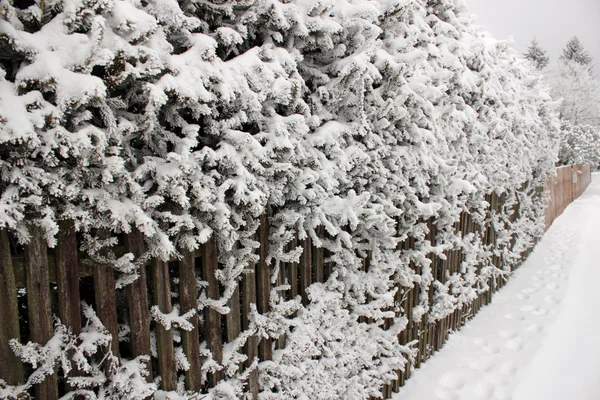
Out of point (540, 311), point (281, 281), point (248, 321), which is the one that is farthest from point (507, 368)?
point (248, 321)

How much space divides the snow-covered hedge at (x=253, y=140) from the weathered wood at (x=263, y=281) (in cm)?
6

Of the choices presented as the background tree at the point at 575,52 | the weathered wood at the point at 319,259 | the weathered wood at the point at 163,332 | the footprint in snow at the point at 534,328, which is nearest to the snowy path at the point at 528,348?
the footprint in snow at the point at 534,328

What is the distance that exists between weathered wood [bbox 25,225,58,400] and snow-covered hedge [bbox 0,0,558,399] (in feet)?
0.35

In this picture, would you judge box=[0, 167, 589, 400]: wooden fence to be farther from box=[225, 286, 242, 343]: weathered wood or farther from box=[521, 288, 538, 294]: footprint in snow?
box=[521, 288, 538, 294]: footprint in snow

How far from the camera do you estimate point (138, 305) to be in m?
1.73

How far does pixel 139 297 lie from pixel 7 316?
0.49m

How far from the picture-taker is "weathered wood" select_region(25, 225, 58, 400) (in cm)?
142

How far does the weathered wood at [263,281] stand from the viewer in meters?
2.27

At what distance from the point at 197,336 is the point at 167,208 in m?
0.71

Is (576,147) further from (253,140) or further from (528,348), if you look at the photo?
(253,140)

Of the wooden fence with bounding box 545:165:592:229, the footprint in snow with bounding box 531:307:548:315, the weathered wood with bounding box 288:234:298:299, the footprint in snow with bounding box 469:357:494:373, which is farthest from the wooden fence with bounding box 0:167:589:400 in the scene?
the wooden fence with bounding box 545:165:592:229

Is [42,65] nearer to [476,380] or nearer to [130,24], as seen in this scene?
[130,24]

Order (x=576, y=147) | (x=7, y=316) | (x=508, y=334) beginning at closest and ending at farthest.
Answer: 1. (x=7, y=316)
2. (x=508, y=334)
3. (x=576, y=147)

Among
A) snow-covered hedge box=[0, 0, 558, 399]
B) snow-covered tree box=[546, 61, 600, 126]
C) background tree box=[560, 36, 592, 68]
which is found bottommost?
snow-covered hedge box=[0, 0, 558, 399]
